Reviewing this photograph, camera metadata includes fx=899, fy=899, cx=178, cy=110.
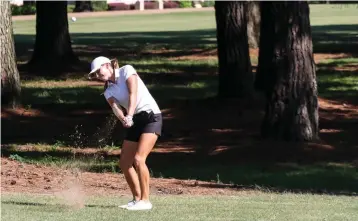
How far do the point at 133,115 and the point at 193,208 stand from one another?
131cm

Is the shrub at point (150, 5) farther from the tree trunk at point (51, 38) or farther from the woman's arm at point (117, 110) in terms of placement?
the woman's arm at point (117, 110)

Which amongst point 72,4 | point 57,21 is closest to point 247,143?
point 57,21

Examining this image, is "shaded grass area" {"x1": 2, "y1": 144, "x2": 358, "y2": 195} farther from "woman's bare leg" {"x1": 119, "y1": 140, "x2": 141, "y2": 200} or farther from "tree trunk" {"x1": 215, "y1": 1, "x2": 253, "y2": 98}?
"tree trunk" {"x1": 215, "y1": 1, "x2": 253, "y2": 98}

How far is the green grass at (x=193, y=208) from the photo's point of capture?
30.2ft

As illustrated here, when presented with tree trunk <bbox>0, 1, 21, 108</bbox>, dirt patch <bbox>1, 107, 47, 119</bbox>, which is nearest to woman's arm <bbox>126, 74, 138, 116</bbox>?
tree trunk <bbox>0, 1, 21, 108</bbox>

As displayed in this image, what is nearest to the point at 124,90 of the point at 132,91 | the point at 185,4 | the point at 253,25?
the point at 132,91

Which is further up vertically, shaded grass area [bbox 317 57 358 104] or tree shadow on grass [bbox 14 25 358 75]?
shaded grass area [bbox 317 57 358 104]

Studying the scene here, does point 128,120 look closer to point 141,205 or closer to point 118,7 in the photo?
point 141,205

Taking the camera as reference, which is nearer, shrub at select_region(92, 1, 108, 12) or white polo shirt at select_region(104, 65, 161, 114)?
white polo shirt at select_region(104, 65, 161, 114)

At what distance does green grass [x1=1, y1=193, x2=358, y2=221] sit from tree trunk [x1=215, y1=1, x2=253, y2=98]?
9543 mm

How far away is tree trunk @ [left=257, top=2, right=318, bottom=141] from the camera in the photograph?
670 inches

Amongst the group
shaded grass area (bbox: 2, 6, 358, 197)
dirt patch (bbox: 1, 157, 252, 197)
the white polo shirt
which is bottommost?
shaded grass area (bbox: 2, 6, 358, 197)

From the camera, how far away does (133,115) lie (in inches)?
374

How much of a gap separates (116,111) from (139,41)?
29.2 metres
